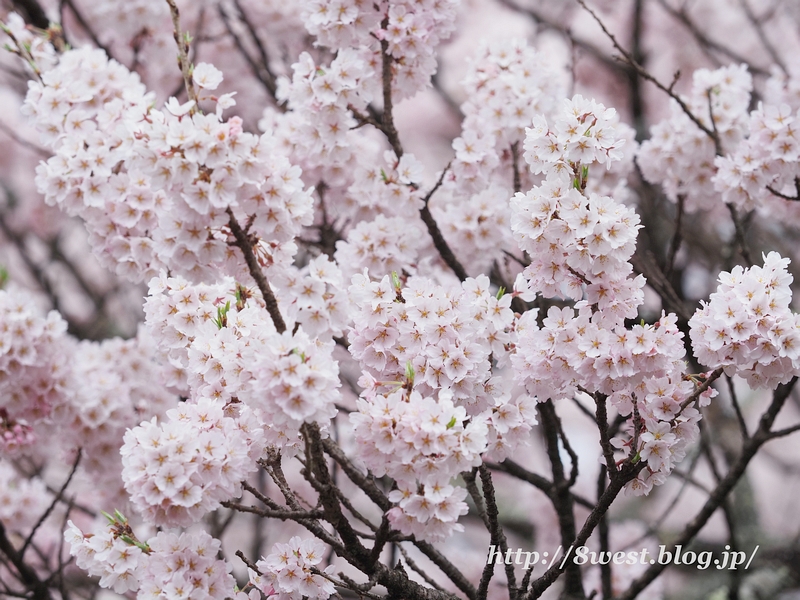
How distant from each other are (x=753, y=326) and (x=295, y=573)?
4.65ft

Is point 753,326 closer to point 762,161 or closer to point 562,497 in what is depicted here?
point 762,161

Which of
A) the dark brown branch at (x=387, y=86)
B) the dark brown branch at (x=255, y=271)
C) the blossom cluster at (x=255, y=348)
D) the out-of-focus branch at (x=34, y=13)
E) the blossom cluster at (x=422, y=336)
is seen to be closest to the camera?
the blossom cluster at (x=255, y=348)

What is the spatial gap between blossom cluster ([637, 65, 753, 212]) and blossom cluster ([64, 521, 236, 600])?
2.58 meters

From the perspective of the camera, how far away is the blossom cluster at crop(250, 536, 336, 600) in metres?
Result: 2.15

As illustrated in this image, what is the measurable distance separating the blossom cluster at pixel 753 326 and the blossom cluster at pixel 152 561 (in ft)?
4.89

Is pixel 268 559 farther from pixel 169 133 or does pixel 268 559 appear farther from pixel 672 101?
pixel 672 101

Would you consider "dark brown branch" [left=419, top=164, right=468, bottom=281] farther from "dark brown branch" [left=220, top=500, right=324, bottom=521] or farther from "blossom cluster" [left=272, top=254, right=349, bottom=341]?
"dark brown branch" [left=220, top=500, right=324, bottom=521]

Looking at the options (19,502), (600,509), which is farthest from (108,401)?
(600,509)

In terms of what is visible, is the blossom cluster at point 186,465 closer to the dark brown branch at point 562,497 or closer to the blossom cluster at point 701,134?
the dark brown branch at point 562,497

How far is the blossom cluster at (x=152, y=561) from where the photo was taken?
6.97 ft

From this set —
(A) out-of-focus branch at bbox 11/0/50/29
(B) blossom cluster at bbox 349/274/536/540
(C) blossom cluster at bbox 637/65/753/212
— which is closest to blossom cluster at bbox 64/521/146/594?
(B) blossom cluster at bbox 349/274/536/540

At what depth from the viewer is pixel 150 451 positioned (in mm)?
1941

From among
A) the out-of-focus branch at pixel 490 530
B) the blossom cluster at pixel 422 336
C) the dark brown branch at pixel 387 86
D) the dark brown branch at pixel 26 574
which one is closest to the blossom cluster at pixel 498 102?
the dark brown branch at pixel 387 86

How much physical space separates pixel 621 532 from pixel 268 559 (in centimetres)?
421
